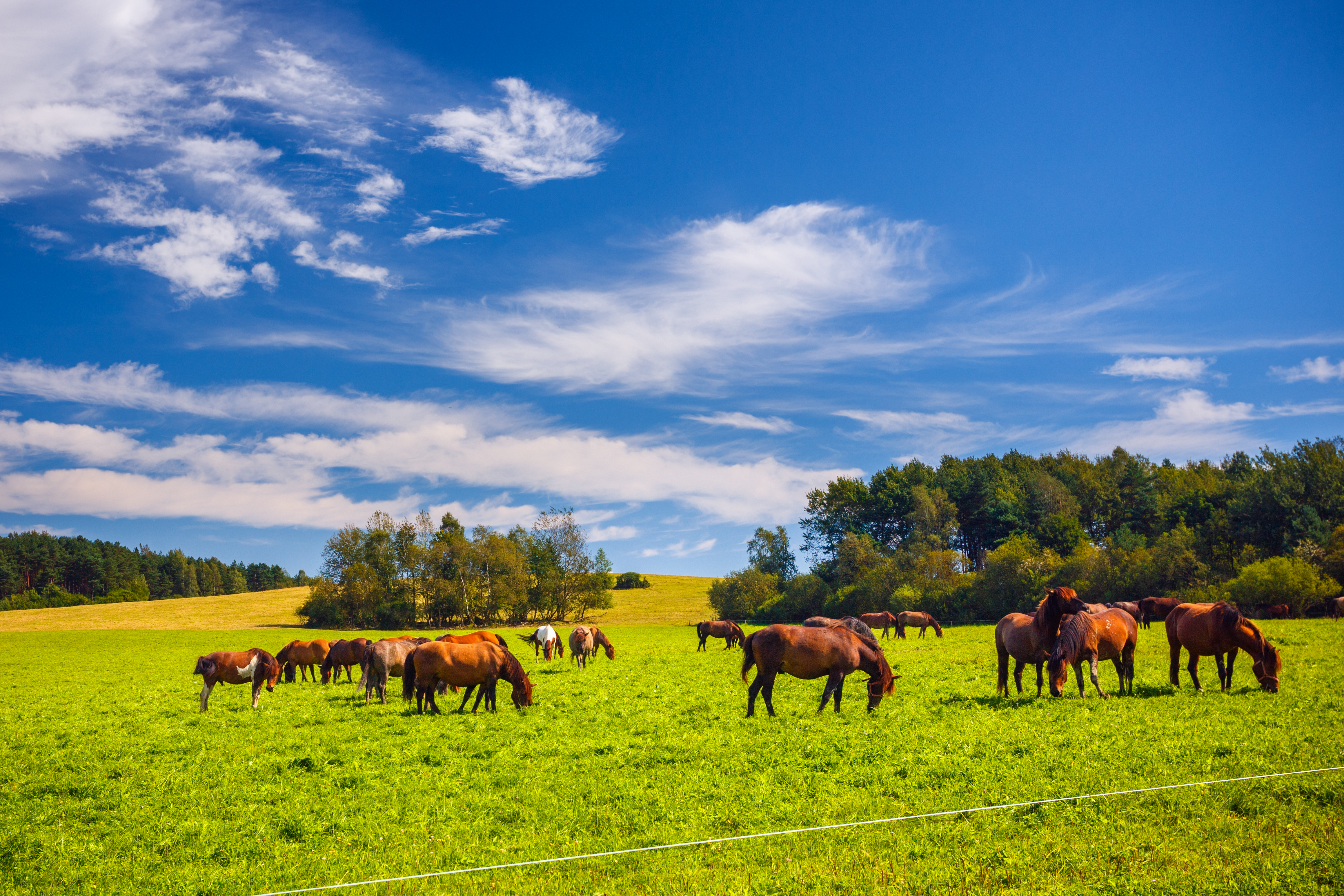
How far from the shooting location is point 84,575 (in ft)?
424

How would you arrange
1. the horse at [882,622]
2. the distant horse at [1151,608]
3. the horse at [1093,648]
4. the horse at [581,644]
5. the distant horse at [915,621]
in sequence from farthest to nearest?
the horse at [882,622], the distant horse at [915,621], the distant horse at [1151,608], the horse at [581,644], the horse at [1093,648]

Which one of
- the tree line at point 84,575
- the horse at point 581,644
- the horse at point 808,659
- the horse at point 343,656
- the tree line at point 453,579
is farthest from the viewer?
the tree line at point 84,575

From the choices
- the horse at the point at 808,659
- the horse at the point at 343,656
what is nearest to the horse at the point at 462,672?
the horse at the point at 808,659

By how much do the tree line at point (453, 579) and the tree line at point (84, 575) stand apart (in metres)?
54.1

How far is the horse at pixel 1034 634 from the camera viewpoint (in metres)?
15.9

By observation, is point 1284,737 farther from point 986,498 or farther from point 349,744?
point 986,498

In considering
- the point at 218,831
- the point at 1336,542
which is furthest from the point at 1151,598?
the point at 218,831

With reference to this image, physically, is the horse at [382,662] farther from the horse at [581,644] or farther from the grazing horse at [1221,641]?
the grazing horse at [1221,641]

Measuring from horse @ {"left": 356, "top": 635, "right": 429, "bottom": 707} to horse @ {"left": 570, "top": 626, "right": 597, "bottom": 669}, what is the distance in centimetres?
1004

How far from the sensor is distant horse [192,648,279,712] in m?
19.7

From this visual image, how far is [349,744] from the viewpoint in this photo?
14.0 meters

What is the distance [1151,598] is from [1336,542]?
22819 mm

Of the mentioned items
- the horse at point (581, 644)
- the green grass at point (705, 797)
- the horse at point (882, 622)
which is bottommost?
the horse at point (882, 622)

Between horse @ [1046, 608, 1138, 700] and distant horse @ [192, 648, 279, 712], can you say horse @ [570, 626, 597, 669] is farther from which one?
horse @ [1046, 608, 1138, 700]
